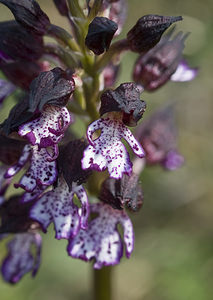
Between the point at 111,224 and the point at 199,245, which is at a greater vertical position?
the point at 111,224

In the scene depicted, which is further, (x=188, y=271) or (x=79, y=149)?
(x=188, y=271)

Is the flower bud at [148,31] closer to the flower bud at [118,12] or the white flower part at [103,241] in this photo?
the flower bud at [118,12]

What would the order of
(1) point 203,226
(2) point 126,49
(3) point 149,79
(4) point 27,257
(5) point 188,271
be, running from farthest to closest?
(1) point 203,226 → (5) point 188,271 → (4) point 27,257 → (3) point 149,79 → (2) point 126,49

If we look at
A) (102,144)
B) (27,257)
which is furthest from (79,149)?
(27,257)

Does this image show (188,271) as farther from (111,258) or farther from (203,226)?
(111,258)

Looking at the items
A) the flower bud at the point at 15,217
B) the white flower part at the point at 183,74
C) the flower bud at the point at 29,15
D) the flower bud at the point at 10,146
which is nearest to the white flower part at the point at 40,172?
the flower bud at the point at 10,146

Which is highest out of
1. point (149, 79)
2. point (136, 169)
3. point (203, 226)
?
point (149, 79)

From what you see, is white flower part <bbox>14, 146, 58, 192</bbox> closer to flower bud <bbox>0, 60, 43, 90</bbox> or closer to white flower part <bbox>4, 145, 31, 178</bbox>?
white flower part <bbox>4, 145, 31, 178</bbox>
